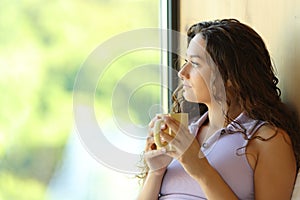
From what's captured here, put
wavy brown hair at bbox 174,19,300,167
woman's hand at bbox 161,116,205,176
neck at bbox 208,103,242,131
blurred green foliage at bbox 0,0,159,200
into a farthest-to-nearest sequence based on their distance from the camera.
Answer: blurred green foliage at bbox 0,0,159,200, neck at bbox 208,103,242,131, wavy brown hair at bbox 174,19,300,167, woman's hand at bbox 161,116,205,176

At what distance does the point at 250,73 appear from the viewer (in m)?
1.50

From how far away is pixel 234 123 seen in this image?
5.08ft

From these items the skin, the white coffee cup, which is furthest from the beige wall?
the white coffee cup

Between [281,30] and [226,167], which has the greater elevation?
[281,30]

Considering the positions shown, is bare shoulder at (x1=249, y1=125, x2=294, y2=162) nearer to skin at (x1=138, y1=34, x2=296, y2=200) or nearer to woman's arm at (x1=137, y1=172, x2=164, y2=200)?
skin at (x1=138, y1=34, x2=296, y2=200)

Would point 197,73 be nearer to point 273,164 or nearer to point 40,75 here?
point 273,164

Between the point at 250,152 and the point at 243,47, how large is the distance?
0.30m

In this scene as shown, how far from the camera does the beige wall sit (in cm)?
152

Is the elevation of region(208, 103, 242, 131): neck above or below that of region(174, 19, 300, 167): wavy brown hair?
below

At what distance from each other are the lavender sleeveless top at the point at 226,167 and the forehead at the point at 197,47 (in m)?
0.22

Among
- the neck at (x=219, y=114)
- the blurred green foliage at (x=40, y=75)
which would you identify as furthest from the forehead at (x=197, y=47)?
the blurred green foliage at (x=40, y=75)

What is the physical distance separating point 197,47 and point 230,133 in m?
0.27

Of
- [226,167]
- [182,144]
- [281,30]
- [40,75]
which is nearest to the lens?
[182,144]

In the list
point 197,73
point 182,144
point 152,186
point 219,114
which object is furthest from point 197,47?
point 152,186
